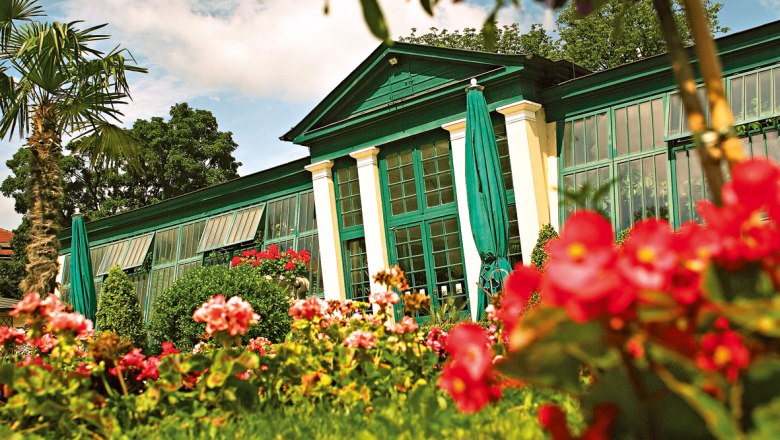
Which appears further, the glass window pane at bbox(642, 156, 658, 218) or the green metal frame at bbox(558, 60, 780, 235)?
the glass window pane at bbox(642, 156, 658, 218)

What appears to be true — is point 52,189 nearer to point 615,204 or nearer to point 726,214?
point 615,204

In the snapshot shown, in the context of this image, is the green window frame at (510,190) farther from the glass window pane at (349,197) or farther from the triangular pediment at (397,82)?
the glass window pane at (349,197)

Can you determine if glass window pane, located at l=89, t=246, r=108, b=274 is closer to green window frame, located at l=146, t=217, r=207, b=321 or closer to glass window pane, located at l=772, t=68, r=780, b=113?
green window frame, located at l=146, t=217, r=207, b=321

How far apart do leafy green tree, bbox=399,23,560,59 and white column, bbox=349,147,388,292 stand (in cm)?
1708

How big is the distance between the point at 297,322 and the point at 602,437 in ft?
10.4

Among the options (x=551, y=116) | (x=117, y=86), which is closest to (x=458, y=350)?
(x=117, y=86)

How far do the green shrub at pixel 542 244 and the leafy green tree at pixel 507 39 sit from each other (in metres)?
19.6

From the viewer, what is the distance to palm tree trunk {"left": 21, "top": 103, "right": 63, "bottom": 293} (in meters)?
9.80

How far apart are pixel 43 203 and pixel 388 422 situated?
902 centimetres

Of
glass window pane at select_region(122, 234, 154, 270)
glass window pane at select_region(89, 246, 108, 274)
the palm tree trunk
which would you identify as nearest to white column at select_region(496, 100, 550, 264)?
Answer: the palm tree trunk

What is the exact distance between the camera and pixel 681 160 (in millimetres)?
10633

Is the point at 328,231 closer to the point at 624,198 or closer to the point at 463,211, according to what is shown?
the point at 463,211

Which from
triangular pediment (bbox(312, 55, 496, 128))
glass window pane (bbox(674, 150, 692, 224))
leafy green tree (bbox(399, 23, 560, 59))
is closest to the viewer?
glass window pane (bbox(674, 150, 692, 224))

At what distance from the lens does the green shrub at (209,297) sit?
9.59 meters
